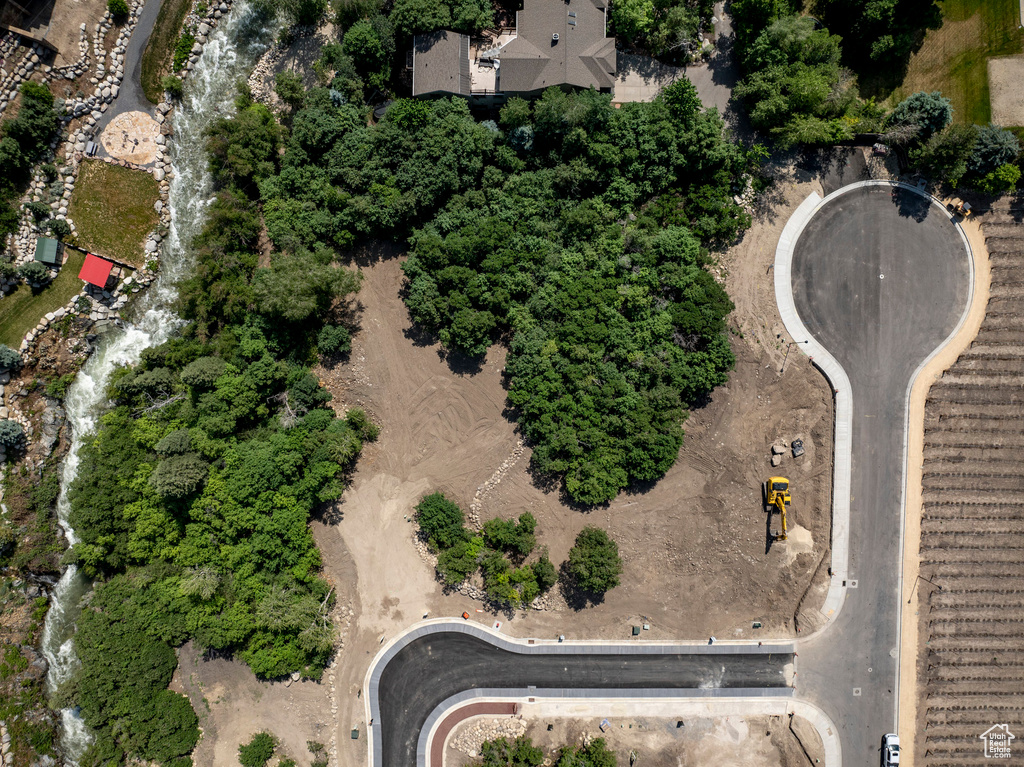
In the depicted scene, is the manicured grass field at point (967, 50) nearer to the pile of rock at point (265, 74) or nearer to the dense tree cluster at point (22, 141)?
the pile of rock at point (265, 74)

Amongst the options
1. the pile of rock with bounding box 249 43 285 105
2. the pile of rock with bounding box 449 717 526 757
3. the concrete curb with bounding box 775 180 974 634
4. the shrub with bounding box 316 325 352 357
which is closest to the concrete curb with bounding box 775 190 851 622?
the concrete curb with bounding box 775 180 974 634

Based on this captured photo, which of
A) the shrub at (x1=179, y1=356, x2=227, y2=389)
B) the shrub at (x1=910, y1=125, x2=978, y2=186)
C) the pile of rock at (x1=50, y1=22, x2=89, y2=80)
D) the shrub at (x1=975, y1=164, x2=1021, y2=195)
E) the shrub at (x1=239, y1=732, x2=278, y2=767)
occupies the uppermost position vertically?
the pile of rock at (x1=50, y1=22, x2=89, y2=80)

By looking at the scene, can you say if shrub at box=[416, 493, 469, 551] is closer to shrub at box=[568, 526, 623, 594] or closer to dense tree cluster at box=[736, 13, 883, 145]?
shrub at box=[568, 526, 623, 594]

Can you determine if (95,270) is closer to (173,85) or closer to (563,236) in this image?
(173,85)

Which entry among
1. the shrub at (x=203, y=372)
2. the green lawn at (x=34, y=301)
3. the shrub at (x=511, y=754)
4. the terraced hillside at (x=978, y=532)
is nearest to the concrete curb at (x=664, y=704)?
the shrub at (x=511, y=754)

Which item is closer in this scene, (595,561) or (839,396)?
(595,561)

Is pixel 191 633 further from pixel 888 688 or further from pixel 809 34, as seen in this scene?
pixel 809 34

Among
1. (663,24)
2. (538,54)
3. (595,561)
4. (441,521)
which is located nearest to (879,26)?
(663,24)
